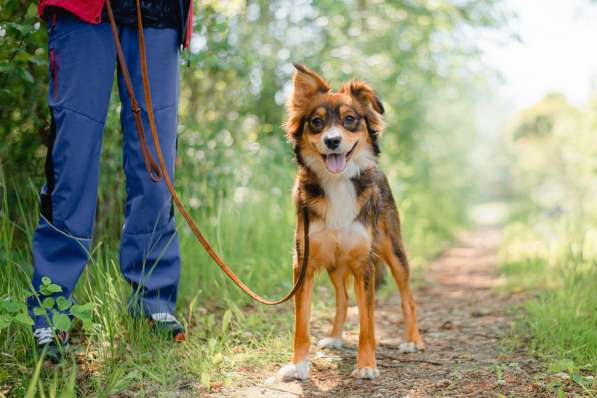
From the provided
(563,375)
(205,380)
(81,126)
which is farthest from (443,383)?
(81,126)

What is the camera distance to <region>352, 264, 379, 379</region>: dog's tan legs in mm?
3119

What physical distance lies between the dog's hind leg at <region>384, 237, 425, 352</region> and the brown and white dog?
0.44 metres

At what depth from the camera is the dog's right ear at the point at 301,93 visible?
136 inches

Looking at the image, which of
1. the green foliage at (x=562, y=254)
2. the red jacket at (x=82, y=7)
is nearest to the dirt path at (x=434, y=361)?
the green foliage at (x=562, y=254)

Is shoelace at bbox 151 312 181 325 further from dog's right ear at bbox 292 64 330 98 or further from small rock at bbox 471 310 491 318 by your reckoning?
small rock at bbox 471 310 491 318

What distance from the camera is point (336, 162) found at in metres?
3.17

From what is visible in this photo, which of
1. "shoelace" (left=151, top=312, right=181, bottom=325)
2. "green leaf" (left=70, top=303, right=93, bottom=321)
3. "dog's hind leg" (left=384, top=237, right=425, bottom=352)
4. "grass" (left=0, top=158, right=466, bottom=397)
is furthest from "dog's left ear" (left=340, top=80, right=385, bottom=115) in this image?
"green leaf" (left=70, top=303, right=93, bottom=321)

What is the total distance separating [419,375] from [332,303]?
5.36 feet

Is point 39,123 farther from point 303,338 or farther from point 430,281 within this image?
point 430,281

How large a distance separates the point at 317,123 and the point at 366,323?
114 centimetres

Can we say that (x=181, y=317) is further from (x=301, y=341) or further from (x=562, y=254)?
(x=562, y=254)

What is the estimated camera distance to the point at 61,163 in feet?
9.58

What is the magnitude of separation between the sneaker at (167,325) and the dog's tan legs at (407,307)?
140 cm

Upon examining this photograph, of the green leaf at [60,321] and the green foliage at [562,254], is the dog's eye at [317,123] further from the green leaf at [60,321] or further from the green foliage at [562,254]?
the green foliage at [562,254]
